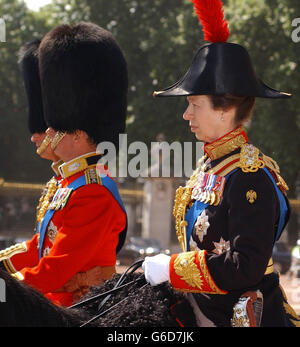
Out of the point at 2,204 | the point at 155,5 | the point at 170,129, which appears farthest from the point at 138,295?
the point at 2,204

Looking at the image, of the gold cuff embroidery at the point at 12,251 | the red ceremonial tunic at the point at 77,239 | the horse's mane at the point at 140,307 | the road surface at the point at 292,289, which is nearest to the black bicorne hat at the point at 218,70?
the horse's mane at the point at 140,307

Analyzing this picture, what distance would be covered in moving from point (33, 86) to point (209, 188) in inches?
84.5

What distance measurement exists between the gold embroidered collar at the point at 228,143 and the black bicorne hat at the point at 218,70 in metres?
0.21

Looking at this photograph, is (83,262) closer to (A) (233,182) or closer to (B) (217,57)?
(A) (233,182)

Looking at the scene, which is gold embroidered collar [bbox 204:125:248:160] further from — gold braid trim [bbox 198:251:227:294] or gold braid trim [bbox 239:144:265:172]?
gold braid trim [bbox 198:251:227:294]

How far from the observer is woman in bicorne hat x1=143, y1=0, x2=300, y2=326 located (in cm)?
266

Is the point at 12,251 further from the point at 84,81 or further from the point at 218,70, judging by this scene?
the point at 218,70

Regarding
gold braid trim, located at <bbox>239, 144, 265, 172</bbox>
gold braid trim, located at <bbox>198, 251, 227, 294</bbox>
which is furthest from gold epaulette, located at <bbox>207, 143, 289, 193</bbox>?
gold braid trim, located at <bbox>198, 251, 227, 294</bbox>

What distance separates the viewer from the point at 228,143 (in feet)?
9.79

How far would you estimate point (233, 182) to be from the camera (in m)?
2.82

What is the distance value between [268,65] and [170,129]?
12.2 ft

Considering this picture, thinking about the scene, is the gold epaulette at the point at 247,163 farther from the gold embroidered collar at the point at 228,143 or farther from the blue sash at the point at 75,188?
the blue sash at the point at 75,188

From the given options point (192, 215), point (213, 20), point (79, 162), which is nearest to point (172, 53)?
point (79, 162)

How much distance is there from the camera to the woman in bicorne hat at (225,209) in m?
2.66
